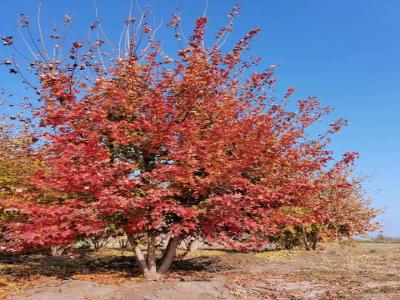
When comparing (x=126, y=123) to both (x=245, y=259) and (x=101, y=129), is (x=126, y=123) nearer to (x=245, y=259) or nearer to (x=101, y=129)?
(x=101, y=129)

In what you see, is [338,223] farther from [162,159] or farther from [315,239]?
[162,159]

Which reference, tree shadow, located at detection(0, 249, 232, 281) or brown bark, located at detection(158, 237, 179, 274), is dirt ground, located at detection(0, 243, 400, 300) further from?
brown bark, located at detection(158, 237, 179, 274)

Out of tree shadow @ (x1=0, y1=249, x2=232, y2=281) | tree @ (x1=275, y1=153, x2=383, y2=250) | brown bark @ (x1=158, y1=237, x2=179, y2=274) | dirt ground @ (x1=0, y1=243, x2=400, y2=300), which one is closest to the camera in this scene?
dirt ground @ (x1=0, y1=243, x2=400, y2=300)

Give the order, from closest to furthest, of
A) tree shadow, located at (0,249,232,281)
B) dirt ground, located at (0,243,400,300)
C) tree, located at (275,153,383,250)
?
1. dirt ground, located at (0,243,400,300)
2. tree shadow, located at (0,249,232,281)
3. tree, located at (275,153,383,250)

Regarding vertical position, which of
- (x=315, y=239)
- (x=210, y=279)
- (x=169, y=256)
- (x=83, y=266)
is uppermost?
(x=315, y=239)

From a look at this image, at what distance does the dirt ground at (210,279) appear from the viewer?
1001cm

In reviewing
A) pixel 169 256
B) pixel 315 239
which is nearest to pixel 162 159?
pixel 169 256

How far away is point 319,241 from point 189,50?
15591mm

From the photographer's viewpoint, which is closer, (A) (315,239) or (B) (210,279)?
(B) (210,279)

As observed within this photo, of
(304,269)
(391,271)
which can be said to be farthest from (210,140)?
(391,271)

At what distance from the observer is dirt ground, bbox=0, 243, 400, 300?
10.0 meters

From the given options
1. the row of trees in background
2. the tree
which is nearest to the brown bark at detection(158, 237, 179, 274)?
the row of trees in background

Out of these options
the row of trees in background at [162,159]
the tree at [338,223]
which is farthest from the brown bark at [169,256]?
the tree at [338,223]

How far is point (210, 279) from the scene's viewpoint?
1205 cm
